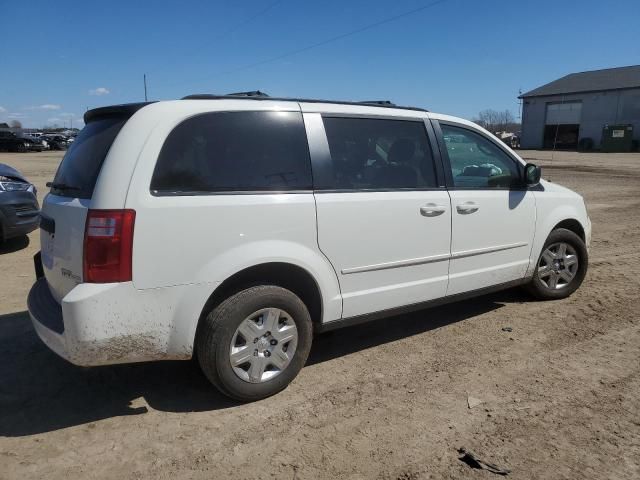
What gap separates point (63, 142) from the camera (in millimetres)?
50000

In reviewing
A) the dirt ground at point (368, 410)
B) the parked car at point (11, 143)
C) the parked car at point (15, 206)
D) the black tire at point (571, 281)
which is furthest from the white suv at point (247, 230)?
the parked car at point (11, 143)

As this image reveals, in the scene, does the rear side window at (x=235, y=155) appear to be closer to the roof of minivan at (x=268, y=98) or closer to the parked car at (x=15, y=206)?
the roof of minivan at (x=268, y=98)

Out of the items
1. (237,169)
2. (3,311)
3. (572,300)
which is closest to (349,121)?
(237,169)

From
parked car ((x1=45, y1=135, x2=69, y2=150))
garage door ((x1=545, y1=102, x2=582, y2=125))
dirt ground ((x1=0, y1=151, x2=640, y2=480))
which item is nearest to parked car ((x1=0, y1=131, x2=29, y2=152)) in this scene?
parked car ((x1=45, y1=135, x2=69, y2=150))

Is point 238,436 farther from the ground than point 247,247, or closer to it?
closer to it

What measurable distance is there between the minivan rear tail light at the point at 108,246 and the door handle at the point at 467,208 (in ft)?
8.19

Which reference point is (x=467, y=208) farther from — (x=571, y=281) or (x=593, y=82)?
(x=593, y=82)

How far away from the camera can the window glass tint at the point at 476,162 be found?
430cm

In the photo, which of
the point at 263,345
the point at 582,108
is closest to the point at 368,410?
the point at 263,345

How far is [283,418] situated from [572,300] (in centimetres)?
354

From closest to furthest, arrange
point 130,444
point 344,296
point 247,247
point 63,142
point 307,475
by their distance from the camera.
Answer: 1. point 307,475
2. point 130,444
3. point 247,247
4. point 344,296
5. point 63,142

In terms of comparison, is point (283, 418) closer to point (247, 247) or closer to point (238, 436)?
point (238, 436)

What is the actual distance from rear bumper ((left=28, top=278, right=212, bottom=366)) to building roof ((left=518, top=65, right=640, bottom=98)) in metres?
48.9

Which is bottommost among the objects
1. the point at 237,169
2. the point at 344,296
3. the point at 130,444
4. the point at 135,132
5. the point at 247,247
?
the point at 130,444
